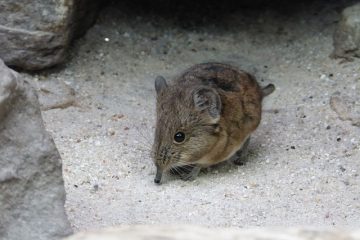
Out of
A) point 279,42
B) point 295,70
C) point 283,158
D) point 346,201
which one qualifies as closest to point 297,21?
point 279,42

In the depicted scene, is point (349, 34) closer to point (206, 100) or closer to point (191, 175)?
point (206, 100)

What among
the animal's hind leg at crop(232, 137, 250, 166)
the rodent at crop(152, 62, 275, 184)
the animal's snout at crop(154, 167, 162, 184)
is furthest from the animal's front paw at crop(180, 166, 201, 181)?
the animal's hind leg at crop(232, 137, 250, 166)

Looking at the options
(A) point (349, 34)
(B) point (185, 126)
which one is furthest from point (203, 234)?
(A) point (349, 34)

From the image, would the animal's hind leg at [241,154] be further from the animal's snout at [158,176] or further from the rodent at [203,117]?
the animal's snout at [158,176]

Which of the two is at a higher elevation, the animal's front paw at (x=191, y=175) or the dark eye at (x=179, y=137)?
the dark eye at (x=179, y=137)

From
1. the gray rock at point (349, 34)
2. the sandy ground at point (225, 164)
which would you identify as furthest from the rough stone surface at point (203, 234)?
the gray rock at point (349, 34)

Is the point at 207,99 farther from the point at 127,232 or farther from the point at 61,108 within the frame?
the point at 127,232

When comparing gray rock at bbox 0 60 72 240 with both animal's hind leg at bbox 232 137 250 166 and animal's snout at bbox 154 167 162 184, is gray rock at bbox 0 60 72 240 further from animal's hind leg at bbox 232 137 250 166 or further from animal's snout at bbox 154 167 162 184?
animal's hind leg at bbox 232 137 250 166
